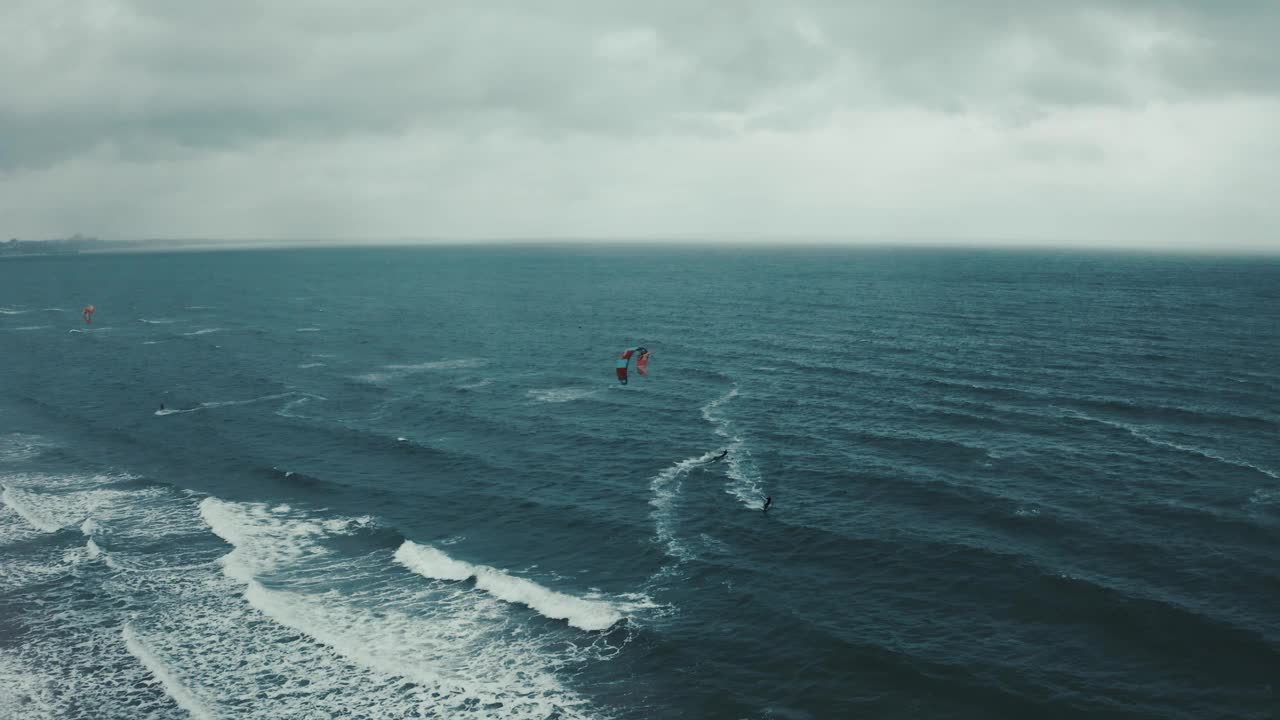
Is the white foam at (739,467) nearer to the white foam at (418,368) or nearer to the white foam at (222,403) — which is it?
the white foam at (418,368)

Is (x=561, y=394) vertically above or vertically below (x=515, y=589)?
above

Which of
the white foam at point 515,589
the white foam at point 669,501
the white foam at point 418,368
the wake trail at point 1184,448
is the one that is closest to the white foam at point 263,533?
the white foam at point 515,589

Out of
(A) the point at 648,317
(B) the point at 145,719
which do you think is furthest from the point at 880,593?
(A) the point at 648,317

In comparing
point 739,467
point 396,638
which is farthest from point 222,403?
point 739,467

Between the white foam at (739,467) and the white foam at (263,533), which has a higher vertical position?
the white foam at (739,467)

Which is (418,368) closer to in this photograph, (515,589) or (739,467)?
(739,467)

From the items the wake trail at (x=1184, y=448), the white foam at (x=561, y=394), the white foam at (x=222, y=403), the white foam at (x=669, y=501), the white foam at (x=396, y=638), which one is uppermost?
the wake trail at (x=1184, y=448)

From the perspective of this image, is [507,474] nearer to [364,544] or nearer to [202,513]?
[364,544]
